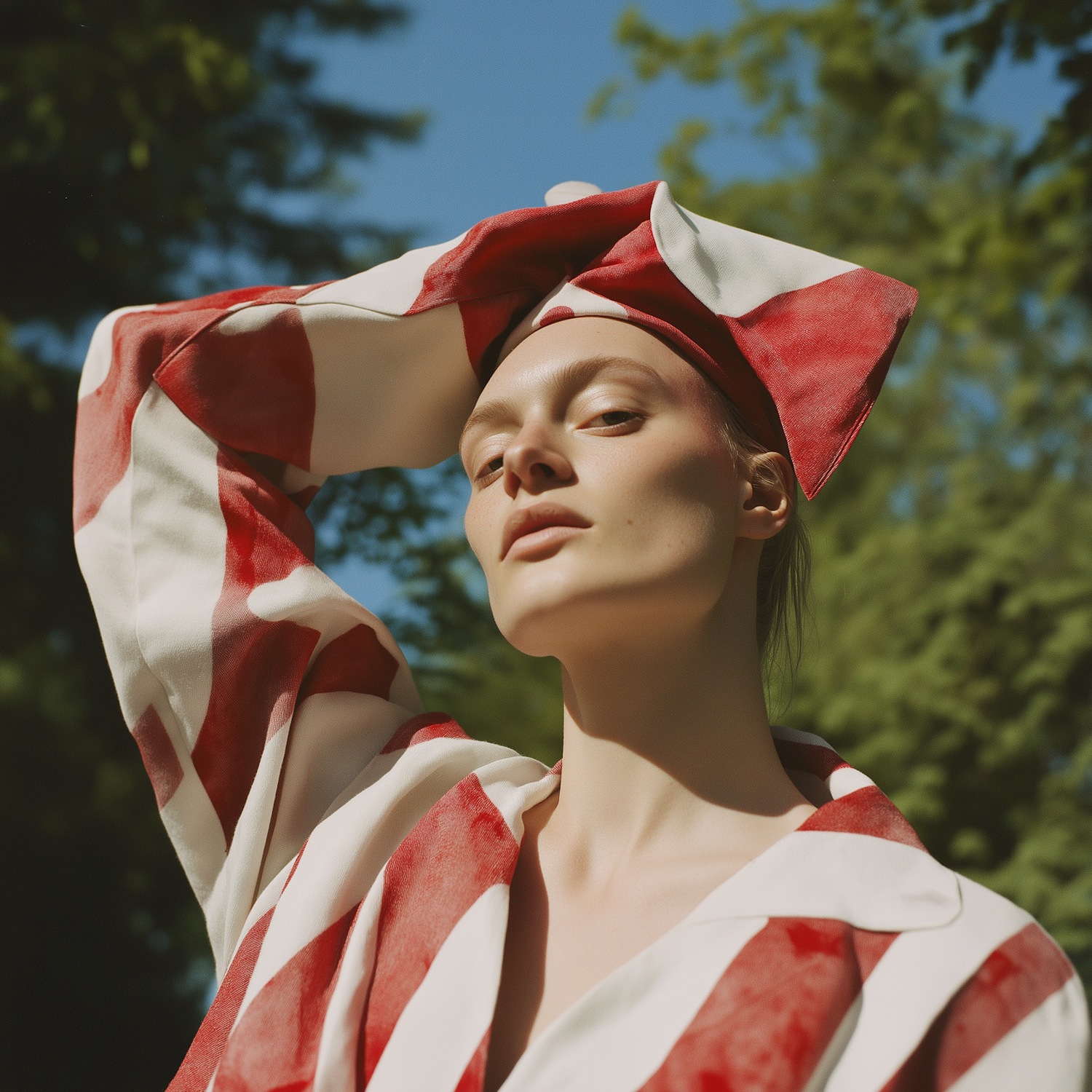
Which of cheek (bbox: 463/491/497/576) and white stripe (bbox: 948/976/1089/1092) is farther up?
cheek (bbox: 463/491/497/576)

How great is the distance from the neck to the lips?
6.4 inches

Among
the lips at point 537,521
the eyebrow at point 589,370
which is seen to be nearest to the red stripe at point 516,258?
the eyebrow at point 589,370

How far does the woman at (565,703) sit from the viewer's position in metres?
1.13

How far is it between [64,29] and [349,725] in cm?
357

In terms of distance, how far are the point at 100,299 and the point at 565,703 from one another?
13.6 feet

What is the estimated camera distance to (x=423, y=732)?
5.36 ft

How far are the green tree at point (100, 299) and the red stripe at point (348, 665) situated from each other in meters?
2.70

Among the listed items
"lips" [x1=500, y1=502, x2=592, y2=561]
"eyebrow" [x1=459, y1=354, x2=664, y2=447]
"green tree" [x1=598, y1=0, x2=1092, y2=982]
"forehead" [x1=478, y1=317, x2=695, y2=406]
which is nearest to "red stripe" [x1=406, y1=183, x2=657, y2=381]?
"forehead" [x1=478, y1=317, x2=695, y2=406]

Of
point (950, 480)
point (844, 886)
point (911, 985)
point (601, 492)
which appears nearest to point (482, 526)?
point (601, 492)

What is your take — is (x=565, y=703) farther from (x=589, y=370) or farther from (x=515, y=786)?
(x=589, y=370)

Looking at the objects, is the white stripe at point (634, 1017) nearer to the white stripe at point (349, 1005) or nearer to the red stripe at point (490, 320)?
the white stripe at point (349, 1005)

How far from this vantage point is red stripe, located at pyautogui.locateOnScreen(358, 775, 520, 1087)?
1.28 metres

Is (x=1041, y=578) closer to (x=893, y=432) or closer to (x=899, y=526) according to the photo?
(x=899, y=526)

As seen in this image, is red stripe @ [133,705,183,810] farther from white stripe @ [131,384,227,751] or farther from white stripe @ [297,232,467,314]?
white stripe @ [297,232,467,314]
